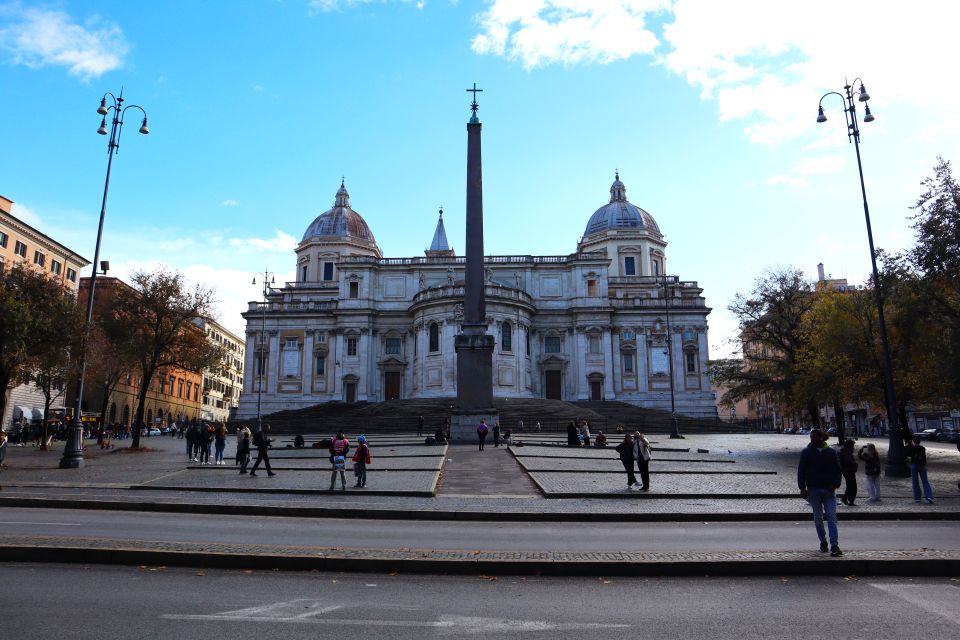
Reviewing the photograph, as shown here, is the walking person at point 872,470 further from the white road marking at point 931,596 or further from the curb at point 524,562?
the white road marking at point 931,596

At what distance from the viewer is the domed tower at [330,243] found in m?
80.2

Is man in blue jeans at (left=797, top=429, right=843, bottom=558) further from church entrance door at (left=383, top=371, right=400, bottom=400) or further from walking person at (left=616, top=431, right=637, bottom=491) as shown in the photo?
church entrance door at (left=383, top=371, right=400, bottom=400)

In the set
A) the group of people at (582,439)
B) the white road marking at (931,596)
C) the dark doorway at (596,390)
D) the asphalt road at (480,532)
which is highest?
the dark doorway at (596,390)

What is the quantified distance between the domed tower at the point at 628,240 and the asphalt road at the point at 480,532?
65.7 m

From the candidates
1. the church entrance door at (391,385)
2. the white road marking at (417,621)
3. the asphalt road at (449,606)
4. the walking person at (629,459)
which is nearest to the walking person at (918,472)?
the walking person at (629,459)

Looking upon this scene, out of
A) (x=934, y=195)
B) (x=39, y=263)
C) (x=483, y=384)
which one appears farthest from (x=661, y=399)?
(x=39, y=263)

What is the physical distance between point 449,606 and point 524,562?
1.71 m

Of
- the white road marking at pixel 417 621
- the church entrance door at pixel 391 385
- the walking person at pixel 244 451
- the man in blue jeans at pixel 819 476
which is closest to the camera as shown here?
the white road marking at pixel 417 621

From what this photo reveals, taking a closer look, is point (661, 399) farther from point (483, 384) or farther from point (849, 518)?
point (849, 518)

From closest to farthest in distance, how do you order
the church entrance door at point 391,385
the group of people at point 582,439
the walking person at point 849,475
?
the walking person at point 849,475 → the group of people at point 582,439 → the church entrance door at point 391,385

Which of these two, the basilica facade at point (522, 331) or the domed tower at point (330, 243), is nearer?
the basilica facade at point (522, 331)

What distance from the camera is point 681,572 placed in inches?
331

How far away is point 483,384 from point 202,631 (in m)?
27.4

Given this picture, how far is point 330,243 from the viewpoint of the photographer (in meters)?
80.2
